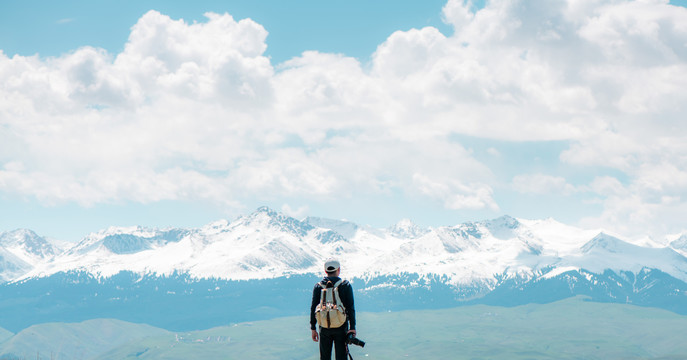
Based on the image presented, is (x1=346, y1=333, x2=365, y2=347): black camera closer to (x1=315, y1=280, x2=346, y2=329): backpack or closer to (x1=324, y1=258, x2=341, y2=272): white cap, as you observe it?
(x1=315, y1=280, x2=346, y2=329): backpack

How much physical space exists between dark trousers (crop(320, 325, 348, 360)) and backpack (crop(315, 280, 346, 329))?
13.8 inches

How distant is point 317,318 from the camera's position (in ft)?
82.6

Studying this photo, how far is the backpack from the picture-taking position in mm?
24500

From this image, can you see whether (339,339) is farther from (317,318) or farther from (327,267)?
(327,267)

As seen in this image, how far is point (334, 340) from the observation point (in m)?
25.3

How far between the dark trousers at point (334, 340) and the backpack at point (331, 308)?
35cm

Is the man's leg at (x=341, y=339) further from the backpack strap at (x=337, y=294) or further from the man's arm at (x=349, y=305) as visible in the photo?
the backpack strap at (x=337, y=294)

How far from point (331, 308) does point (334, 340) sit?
5.38ft

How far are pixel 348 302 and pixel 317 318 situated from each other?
1545mm

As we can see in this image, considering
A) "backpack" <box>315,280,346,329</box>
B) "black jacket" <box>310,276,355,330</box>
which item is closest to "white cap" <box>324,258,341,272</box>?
"black jacket" <box>310,276,355,330</box>

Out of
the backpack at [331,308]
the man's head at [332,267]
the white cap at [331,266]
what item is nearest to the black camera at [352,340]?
the backpack at [331,308]

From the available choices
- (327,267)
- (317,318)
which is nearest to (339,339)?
(317,318)

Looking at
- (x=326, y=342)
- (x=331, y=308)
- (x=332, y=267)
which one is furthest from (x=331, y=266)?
(x=326, y=342)

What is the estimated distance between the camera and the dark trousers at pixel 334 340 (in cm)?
2494
